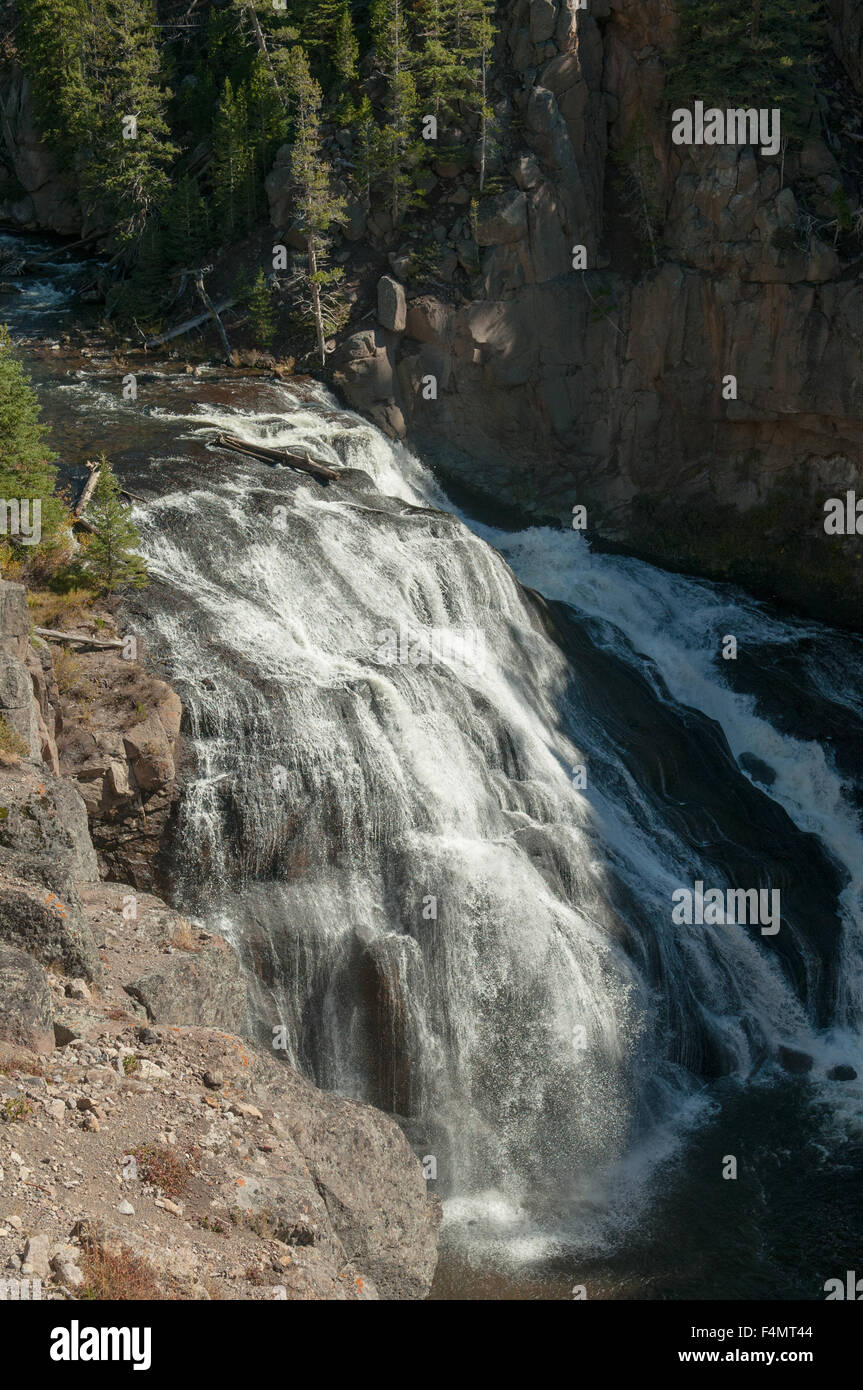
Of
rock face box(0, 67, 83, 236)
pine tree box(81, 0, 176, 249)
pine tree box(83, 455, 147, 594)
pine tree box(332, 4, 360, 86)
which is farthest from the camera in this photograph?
rock face box(0, 67, 83, 236)

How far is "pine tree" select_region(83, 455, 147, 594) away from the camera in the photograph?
19.7 m

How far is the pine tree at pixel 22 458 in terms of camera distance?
63.6ft

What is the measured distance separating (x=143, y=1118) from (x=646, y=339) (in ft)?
86.1

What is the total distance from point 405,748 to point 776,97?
20.9 metres

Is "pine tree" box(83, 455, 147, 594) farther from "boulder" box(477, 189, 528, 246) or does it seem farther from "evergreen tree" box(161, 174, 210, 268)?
"evergreen tree" box(161, 174, 210, 268)

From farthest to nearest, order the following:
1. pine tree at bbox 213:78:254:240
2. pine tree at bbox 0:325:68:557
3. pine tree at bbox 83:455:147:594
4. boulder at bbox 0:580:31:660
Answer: pine tree at bbox 213:78:254:240 < pine tree at bbox 83:455:147:594 < pine tree at bbox 0:325:68:557 < boulder at bbox 0:580:31:660

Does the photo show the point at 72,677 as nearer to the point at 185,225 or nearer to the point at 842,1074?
the point at 842,1074

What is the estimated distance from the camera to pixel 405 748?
65.3ft

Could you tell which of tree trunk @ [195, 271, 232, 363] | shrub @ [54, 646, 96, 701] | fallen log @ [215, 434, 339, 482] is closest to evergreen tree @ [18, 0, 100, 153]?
tree trunk @ [195, 271, 232, 363]

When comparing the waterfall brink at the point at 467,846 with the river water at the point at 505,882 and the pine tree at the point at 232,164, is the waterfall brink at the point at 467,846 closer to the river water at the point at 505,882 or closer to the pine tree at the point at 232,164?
the river water at the point at 505,882

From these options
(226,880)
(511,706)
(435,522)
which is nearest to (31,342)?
(435,522)

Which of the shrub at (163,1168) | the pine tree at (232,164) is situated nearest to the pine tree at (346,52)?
the pine tree at (232,164)

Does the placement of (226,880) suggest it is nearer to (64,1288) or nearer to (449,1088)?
(449,1088)

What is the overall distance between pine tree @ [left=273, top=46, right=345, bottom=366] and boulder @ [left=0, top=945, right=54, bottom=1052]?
73.9ft
